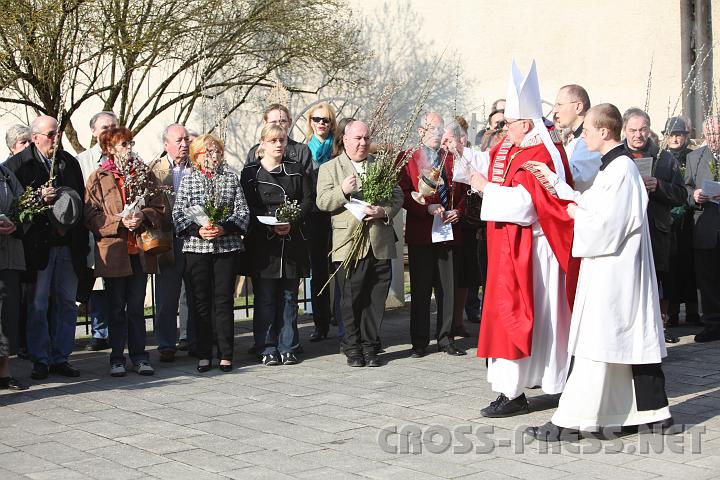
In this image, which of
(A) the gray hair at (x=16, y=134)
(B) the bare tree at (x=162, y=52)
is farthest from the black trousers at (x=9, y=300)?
(B) the bare tree at (x=162, y=52)

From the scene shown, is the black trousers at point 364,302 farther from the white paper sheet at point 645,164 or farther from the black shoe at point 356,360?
the white paper sheet at point 645,164

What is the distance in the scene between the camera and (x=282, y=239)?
9555mm

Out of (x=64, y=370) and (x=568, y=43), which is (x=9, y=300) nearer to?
(x=64, y=370)

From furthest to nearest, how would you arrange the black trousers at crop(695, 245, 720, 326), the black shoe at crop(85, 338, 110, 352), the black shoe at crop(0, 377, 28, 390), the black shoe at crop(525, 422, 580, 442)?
the black trousers at crop(695, 245, 720, 326) → the black shoe at crop(85, 338, 110, 352) → the black shoe at crop(0, 377, 28, 390) → the black shoe at crop(525, 422, 580, 442)

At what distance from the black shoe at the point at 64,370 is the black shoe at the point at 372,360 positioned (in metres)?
2.38

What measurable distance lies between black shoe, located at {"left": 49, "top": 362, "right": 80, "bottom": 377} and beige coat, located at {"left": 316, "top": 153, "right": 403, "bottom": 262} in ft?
7.65

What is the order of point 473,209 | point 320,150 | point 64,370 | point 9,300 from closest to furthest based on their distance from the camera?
point 9,300 < point 64,370 < point 473,209 < point 320,150

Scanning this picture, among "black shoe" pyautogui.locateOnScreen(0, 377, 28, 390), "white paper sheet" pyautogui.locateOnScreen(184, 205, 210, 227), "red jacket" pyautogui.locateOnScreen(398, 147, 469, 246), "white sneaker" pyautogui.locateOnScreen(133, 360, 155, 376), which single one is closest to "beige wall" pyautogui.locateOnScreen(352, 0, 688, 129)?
"red jacket" pyautogui.locateOnScreen(398, 147, 469, 246)

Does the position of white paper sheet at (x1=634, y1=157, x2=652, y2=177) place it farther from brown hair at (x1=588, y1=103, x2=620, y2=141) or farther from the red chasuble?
brown hair at (x1=588, y1=103, x2=620, y2=141)

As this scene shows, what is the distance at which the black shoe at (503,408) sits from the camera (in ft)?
24.6

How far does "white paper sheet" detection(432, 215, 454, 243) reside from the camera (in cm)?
978

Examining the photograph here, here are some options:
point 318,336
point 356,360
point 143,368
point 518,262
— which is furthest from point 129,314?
point 518,262

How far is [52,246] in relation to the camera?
8.90 metres

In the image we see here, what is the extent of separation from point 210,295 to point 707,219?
4.86 m
